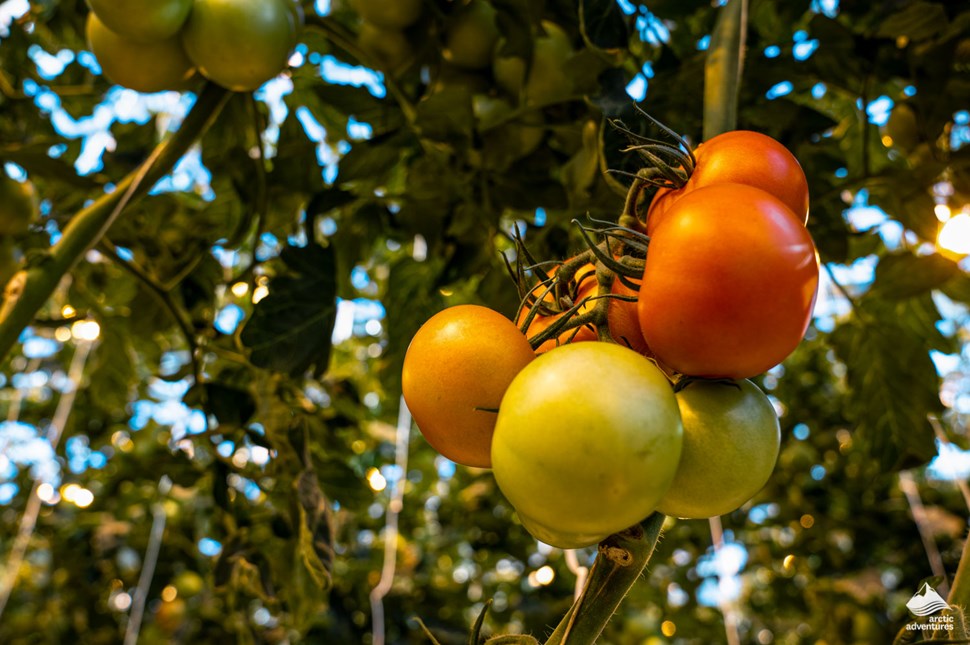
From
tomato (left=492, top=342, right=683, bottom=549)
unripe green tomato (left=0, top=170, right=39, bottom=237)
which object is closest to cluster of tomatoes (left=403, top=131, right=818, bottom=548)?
tomato (left=492, top=342, right=683, bottom=549)

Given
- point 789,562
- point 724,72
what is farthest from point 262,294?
point 789,562

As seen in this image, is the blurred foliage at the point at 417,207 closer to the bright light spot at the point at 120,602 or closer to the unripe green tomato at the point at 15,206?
the unripe green tomato at the point at 15,206

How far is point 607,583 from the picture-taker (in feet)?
0.91

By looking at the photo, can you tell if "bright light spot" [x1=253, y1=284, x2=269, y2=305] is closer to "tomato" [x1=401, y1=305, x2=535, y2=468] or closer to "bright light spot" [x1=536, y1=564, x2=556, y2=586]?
"tomato" [x1=401, y1=305, x2=535, y2=468]

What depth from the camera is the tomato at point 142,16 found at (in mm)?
574

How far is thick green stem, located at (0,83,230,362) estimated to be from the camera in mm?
570

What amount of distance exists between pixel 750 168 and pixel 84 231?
53 cm

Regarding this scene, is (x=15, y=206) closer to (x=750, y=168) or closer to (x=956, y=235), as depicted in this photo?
(x=750, y=168)

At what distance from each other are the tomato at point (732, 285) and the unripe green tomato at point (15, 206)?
2.50 ft

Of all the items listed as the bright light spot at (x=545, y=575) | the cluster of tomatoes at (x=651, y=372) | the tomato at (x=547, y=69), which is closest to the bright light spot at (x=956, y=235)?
the tomato at (x=547, y=69)

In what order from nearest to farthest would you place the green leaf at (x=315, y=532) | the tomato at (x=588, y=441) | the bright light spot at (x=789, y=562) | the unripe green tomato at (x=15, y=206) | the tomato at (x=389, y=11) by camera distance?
the tomato at (x=588, y=441) < the green leaf at (x=315, y=532) < the tomato at (x=389, y=11) < the unripe green tomato at (x=15, y=206) < the bright light spot at (x=789, y=562)

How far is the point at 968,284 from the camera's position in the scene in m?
0.80

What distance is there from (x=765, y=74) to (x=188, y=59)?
1.67ft

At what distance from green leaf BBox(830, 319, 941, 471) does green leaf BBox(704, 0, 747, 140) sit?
422mm
